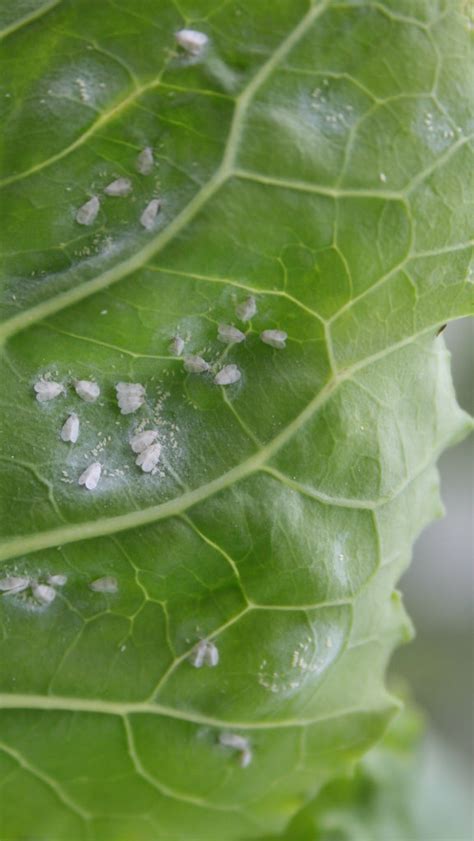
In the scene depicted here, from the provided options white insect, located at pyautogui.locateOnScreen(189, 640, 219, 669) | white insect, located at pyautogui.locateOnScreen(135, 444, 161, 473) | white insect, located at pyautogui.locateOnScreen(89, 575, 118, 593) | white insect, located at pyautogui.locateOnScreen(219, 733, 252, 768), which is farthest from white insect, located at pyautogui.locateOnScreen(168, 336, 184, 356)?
white insect, located at pyautogui.locateOnScreen(219, 733, 252, 768)

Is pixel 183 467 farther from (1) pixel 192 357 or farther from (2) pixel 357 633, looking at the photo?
(2) pixel 357 633

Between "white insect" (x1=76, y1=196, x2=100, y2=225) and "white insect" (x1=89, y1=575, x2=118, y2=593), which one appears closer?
"white insect" (x1=76, y1=196, x2=100, y2=225)

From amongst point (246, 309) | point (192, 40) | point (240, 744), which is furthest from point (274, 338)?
point (240, 744)

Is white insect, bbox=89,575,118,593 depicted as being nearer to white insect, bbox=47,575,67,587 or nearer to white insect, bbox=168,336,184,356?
white insect, bbox=47,575,67,587

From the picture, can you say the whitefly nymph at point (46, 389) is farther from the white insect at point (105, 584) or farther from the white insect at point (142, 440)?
the white insect at point (105, 584)

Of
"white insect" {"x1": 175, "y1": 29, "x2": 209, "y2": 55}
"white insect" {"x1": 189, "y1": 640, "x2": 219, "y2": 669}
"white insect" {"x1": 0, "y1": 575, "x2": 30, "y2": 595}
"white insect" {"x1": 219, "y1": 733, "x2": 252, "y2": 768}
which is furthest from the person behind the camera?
"white insect" {"x1": 219, "y1": 733, "x2": 252, "y2": 768}

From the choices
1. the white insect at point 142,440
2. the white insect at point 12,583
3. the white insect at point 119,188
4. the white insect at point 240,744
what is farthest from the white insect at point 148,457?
the white insect at point 240,744
